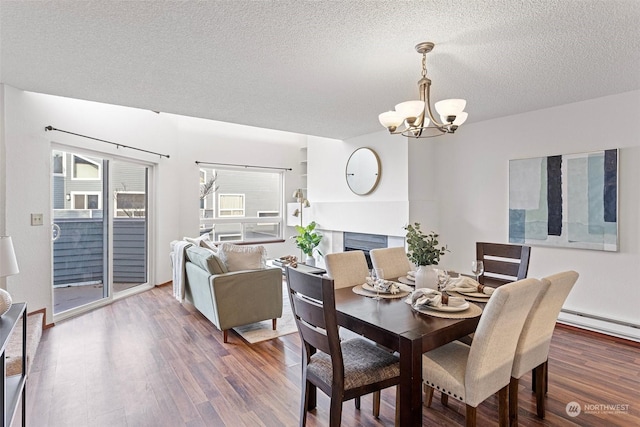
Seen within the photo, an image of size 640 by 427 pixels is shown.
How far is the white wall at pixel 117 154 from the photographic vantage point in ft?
10.1

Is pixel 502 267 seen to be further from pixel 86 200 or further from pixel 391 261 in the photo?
pixel 86 200

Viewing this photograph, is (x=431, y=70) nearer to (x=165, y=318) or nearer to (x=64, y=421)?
(x=64, y=421)

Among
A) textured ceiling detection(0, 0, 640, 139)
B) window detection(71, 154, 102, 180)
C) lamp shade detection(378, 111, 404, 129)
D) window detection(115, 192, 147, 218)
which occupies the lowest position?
window detection(115, 192, 147, 218)

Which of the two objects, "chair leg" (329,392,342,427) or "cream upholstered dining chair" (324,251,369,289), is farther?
"cream upholstered dining chair" (324,251,369,289)

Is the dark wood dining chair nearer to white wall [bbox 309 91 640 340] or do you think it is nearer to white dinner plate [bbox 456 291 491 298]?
white dinner plate [bbox 456 291 491 298]

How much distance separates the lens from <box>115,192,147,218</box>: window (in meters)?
4.53

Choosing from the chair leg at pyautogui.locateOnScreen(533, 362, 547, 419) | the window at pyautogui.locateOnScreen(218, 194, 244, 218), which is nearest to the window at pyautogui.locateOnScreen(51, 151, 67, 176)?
the window at pyautogui.locateOnScreen(218, 194, 244, 218)

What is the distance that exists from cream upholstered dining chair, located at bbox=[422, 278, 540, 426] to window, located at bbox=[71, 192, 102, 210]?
4073mm

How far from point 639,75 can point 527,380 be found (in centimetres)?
254

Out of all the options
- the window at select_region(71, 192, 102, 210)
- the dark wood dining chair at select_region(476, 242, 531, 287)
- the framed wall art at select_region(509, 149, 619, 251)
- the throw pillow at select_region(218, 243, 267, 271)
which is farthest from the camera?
the window at select_region(71, 192, 102, 210)

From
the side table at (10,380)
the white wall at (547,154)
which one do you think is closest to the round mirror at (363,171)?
the white wall at (547,154)

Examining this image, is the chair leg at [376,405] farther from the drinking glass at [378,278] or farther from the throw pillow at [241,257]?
the throw pillow at [241,257]

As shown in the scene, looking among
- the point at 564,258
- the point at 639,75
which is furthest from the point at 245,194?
the point at 639,75

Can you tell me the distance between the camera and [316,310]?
160 cm
